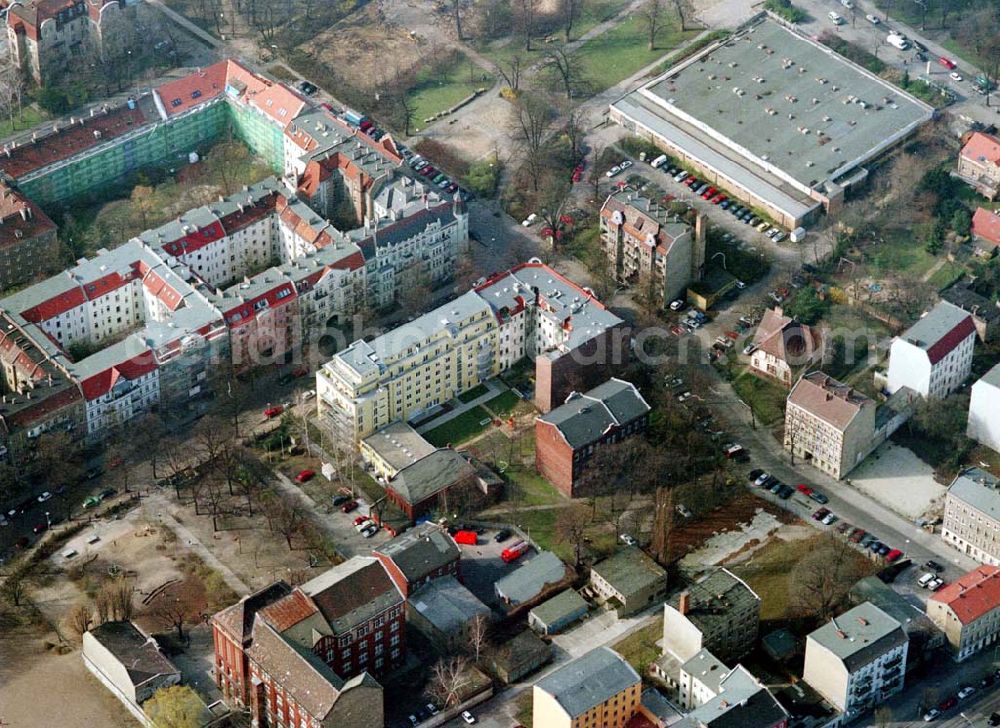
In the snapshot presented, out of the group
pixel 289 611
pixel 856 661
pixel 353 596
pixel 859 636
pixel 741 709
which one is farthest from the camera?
pixel 353 596

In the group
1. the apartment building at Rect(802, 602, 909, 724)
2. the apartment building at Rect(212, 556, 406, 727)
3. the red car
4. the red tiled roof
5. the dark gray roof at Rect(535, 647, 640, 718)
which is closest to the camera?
the apartment building at Rect(212, 556, 406, 727)

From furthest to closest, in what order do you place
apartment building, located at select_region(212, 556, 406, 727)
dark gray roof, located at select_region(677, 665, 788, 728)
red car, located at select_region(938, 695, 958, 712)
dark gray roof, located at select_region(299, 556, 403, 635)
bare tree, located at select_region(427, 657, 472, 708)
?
red car, located at select_region(938, 695, 958, 712)
bare tree, located at select_region(427, 657, 472, 708)
dark gray roof, located at select_region(299, 556, 403, 635)
apartment building, located at select_region(212, 556, 406, 727)
dark gray roof, located at select_region(677, 665, 788, 728)

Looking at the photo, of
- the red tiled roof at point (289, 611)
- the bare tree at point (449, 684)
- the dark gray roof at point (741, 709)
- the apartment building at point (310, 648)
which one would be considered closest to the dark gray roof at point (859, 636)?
the dark gray roof at point (741, 709)

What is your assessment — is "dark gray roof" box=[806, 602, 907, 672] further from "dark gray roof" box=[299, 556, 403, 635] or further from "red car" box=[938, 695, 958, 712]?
"dark gray roof" box=[299, 556, 403, 635]

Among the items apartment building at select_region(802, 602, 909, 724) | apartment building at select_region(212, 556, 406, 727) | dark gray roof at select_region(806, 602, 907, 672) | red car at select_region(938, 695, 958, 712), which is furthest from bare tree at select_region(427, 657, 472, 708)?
red car at select_region(938, 695, 958, 712)

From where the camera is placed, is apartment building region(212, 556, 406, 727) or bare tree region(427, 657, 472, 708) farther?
bare tree region(427, 657, 472, 708)

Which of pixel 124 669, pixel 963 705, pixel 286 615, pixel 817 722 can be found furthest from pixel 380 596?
pixel 963 705

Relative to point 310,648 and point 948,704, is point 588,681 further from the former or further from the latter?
point 948,704

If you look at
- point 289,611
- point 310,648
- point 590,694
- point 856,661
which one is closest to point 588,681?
point 590,694
